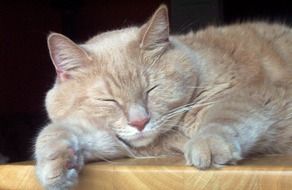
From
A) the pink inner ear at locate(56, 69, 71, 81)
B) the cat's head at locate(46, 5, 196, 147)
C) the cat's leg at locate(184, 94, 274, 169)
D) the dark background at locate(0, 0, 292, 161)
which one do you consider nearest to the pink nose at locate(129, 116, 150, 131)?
the cat's head at locate(46, 5, 196, 147)

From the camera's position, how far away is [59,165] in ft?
3.09

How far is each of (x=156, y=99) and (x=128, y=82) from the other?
0.07 metres

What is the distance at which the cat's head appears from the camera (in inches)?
45.6

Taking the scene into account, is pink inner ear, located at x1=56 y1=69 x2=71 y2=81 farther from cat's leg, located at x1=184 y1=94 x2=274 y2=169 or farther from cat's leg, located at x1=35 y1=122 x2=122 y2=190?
cat's leg, located at x1=184 y1=94 x2=274 y2=169

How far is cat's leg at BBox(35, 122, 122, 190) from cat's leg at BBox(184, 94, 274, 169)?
19 cm

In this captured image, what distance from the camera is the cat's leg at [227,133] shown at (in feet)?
2.97

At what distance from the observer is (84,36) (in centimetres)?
296

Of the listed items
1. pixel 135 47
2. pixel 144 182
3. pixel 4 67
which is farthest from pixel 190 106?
pixel 4 67

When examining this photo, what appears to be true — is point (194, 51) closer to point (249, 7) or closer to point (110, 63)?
point (110, 63)

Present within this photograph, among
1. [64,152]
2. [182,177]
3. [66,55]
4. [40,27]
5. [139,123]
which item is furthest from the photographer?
[40,27]

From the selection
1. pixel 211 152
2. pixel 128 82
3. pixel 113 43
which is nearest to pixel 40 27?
pixel 113 43

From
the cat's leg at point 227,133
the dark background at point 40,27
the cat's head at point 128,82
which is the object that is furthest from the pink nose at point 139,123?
the dark background at point 40,27

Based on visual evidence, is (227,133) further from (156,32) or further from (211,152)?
(156,32)

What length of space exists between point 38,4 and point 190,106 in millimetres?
Answer: 1764
